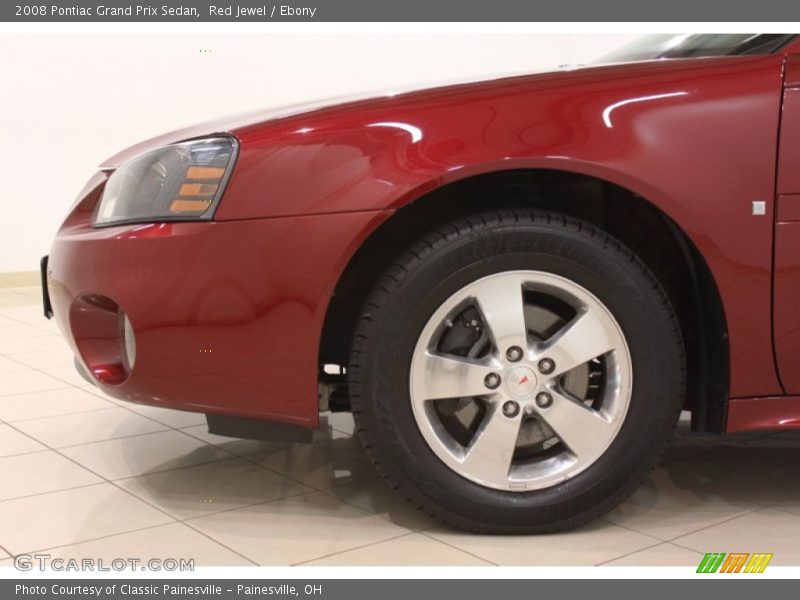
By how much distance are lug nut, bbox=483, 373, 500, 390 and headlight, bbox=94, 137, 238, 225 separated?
65 centimetres

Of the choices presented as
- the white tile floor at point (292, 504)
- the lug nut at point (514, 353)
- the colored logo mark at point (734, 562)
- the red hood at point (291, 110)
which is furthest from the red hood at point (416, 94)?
the colored logo mark at point (734, 562)

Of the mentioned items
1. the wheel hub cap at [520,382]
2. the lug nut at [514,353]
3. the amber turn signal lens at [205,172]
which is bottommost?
the wheel hub cap at [520,382]

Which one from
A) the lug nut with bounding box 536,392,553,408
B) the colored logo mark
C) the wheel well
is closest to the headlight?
the wheel well

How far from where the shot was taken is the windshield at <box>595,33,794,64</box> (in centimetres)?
210

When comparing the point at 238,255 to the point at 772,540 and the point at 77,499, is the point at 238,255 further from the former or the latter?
the point at 772,540

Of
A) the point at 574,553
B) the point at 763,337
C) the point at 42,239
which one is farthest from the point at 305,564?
the point at 42,239

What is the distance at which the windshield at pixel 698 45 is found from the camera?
2102 millimetres

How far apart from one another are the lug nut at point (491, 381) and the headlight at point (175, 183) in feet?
2.13

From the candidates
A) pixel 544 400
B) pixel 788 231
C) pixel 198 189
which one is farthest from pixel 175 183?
pixel 788 231

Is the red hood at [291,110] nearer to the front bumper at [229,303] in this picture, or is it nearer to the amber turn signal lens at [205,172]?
the amber turn signal lens at [205,172]

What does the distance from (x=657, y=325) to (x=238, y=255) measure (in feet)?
2.85

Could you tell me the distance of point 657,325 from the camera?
2.02 metres

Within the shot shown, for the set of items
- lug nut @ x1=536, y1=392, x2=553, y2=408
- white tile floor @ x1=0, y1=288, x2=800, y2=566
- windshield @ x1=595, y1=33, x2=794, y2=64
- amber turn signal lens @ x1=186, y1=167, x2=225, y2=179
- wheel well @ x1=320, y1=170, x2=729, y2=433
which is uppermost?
windshield @ x1=595, y1=33, x2=794, y2=64

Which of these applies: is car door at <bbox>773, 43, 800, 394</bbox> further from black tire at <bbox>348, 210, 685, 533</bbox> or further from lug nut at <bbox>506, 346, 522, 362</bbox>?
lug nut at <bbox>506, 346, 522, 362</bbox>
